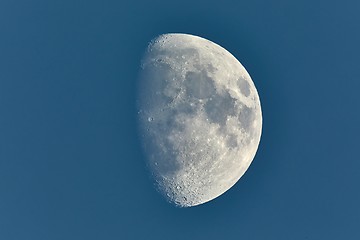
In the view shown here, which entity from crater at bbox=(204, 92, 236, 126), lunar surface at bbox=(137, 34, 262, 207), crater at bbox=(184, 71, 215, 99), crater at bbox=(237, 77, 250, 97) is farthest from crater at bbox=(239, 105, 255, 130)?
crater at bbox=(184, 71, 215, 99)

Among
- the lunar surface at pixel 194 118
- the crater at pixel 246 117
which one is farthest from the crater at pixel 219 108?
the crater at pixel 246 117

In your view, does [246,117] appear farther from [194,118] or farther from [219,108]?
[194,118]

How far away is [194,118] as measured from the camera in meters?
27.2

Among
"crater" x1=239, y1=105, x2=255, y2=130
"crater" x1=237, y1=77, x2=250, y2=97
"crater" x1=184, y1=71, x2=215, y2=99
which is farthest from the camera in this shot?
"crater" x1=237, y1=77, x2=250, y2=97

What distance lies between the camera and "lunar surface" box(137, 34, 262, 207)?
1075 inches

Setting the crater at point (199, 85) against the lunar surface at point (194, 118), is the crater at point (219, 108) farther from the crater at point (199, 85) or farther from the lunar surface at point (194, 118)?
the crater at point (199, 85)

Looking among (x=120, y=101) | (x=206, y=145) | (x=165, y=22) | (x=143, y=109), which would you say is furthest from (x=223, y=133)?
(x=165, y=22)

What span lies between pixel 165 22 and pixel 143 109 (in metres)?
8.03

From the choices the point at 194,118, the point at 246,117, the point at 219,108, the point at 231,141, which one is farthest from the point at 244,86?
the point at 194,118

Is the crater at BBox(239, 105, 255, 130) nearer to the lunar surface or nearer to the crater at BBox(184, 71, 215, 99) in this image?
the lunar surface

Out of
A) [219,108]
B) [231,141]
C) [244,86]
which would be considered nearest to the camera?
[219,108]

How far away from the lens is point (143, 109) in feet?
92.0

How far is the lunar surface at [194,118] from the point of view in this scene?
27.3 m

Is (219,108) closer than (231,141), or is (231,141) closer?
(219,108)
